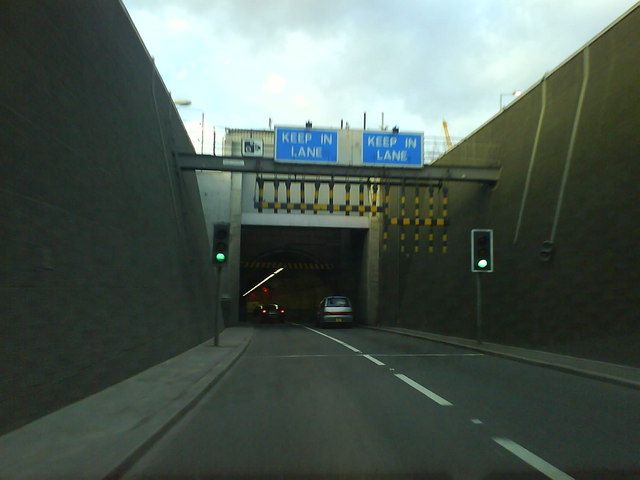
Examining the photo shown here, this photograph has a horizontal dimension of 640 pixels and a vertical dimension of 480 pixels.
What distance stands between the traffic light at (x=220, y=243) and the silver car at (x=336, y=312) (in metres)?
16.3

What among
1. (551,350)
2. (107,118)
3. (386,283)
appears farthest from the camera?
(386,283)

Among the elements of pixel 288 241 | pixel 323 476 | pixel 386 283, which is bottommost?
pixel 323 476

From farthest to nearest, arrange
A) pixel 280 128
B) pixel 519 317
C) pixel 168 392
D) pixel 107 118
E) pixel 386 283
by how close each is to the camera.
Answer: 1. pixel 386 283
2. pixel 280 128
3. pixel 519 317
4. pixel 107 118
5. pixel 168 392

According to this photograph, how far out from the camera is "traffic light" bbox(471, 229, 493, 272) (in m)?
17.6

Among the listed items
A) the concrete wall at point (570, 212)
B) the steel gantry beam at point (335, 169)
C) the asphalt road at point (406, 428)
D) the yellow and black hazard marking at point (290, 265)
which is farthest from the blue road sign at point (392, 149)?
the yellow and black hazard marking at point (290, 265)

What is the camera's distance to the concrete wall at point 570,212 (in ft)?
40.5

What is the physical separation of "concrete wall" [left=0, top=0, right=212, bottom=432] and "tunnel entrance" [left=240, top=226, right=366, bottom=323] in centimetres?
2446

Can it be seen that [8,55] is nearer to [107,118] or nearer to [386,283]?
[107,118]

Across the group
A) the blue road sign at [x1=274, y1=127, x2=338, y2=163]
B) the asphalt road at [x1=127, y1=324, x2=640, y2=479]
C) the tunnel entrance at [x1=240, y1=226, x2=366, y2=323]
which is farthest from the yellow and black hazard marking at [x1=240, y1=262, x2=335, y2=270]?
the asphalt road at [x1=127, y1=324, x2=640, y2=479]

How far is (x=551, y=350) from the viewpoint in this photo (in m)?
15.0

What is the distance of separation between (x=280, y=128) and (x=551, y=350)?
10269mm

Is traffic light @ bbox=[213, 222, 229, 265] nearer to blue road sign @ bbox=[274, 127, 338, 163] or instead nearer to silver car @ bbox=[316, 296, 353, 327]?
blue road sign @ bbox=[274, 127, 338, 163]

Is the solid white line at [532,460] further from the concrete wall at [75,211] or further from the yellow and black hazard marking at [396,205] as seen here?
the yellow and black hazard marking at [396,205]

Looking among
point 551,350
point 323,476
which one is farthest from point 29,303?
point 551,350
